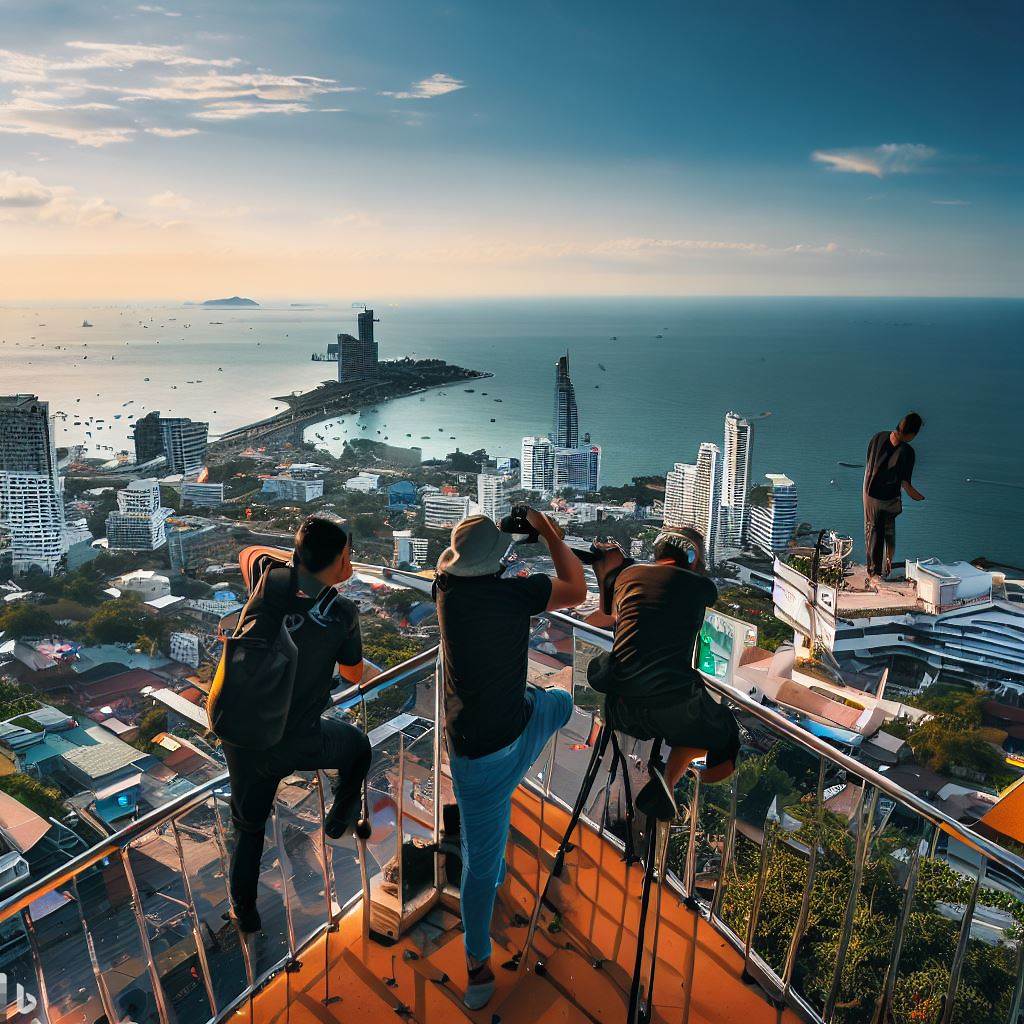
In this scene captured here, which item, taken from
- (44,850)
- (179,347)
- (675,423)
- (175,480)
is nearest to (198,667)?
(44,850)

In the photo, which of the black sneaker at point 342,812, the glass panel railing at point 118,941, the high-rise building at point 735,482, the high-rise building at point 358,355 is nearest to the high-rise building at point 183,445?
the high-rise building at point 358,355

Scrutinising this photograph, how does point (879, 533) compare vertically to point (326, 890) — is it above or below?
above

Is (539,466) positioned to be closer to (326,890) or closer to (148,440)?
(148,440)

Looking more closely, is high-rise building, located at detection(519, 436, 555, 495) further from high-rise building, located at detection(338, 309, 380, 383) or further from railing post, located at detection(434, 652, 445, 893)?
railing post, located at detection(434, 652, 445, 893)

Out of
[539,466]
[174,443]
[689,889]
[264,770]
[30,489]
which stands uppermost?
[264,770]

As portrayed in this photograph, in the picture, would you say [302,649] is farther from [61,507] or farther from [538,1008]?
[61,507]

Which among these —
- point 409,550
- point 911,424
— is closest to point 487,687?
point 911,424
